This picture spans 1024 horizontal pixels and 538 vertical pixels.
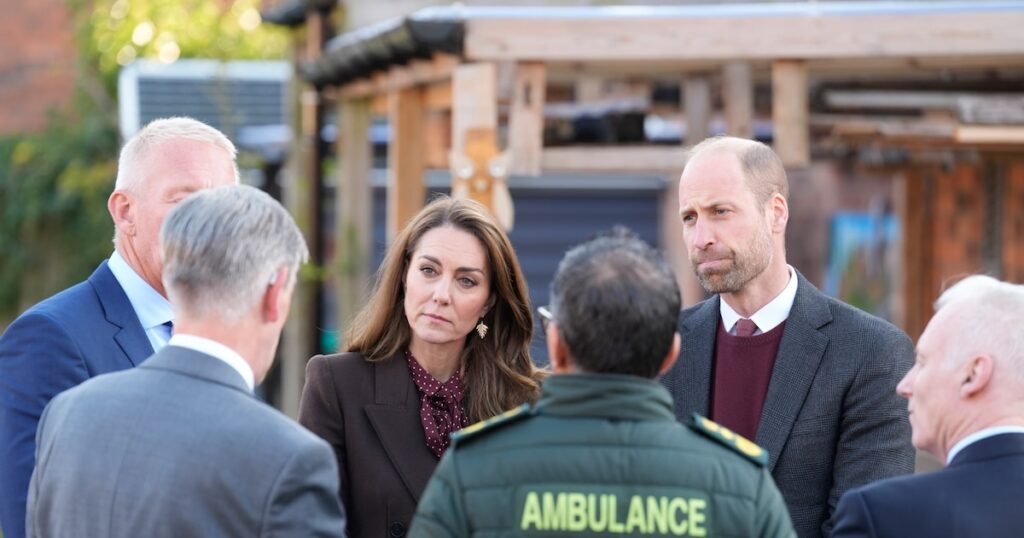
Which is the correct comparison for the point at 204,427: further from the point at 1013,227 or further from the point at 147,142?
the point at 1013,227

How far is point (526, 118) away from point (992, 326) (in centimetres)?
344

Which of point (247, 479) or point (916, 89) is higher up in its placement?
point (916, 89)

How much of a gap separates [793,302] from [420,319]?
0.85 meters

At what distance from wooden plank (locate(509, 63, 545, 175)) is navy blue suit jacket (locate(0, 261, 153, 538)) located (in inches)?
115

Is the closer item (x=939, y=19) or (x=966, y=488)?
(x=966, y=488)

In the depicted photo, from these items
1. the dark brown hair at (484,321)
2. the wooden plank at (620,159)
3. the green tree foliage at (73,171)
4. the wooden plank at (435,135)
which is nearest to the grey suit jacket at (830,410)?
the dark brown hair at (484,321)

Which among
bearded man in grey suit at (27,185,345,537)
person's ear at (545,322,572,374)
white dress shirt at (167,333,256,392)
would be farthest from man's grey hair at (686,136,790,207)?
white dress shirt at (167,333,256,392)

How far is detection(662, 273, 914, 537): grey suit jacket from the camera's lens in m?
3.02

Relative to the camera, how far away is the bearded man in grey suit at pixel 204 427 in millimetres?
2086

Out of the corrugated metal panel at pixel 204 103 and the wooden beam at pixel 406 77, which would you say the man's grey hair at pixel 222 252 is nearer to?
the wooden beam at pixel 406 77

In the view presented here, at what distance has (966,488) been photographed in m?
2.23

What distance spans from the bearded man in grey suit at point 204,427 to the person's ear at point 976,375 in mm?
1018

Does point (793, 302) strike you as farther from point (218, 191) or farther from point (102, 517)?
point (102, 517)

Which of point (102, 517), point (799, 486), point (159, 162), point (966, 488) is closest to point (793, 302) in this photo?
point (799, 486)
